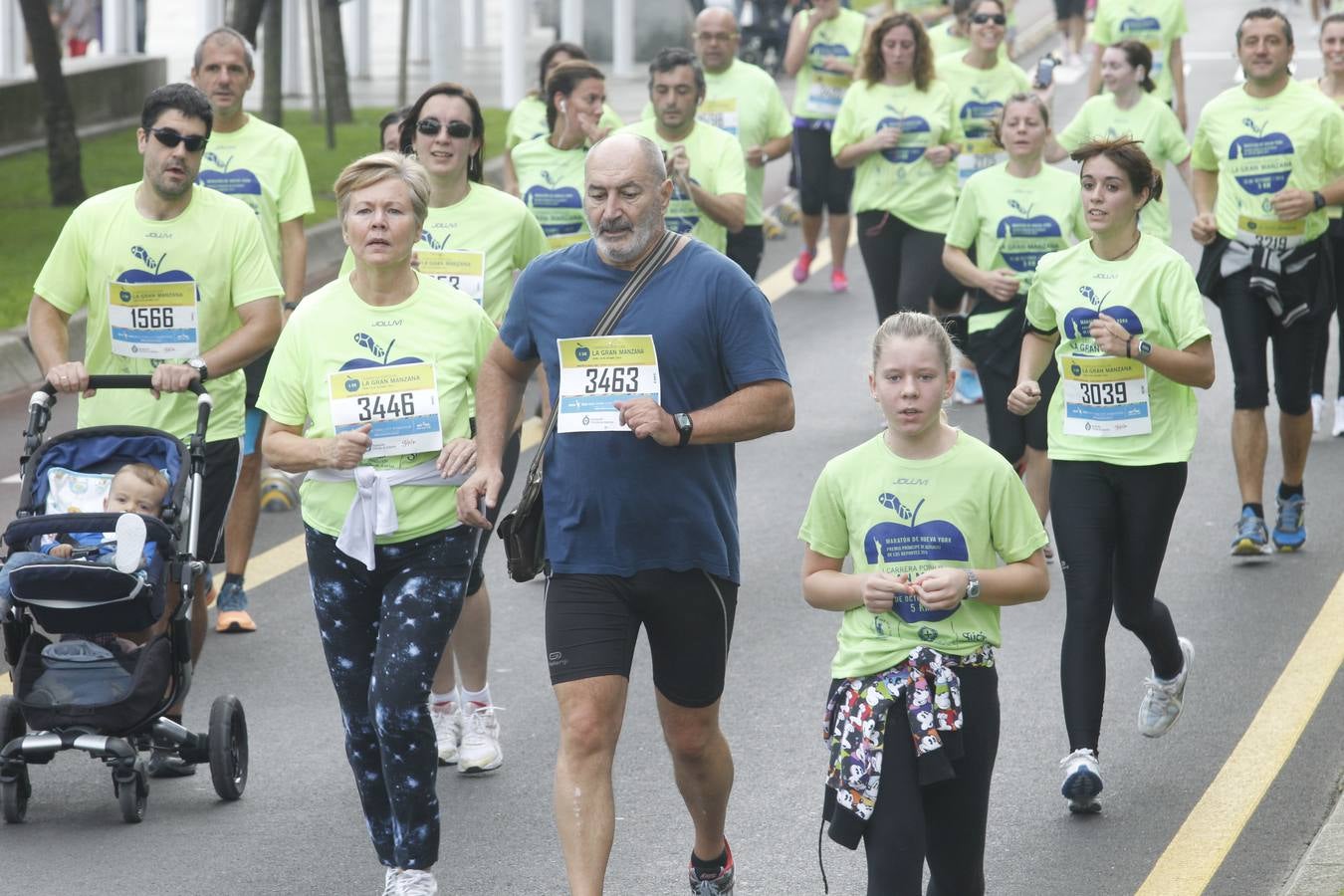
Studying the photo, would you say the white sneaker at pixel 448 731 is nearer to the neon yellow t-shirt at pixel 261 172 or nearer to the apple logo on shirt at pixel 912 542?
the apple logo on shirt at pixel 912 542

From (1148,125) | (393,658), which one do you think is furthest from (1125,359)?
(1148,125)

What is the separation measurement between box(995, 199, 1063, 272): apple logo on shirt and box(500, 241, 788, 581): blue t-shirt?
414cm

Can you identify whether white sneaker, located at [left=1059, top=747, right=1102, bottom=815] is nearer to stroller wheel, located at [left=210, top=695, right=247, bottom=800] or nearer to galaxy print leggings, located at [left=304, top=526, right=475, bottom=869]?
galaxy print leggings, located at [left=304, top=526, right=475, bottom=869]

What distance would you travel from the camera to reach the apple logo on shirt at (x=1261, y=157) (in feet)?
31.5

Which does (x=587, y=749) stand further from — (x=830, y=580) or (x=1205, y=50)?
(x=1205, y=50)

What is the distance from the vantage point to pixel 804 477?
36.4 feet

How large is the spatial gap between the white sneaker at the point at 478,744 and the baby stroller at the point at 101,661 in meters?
0.69

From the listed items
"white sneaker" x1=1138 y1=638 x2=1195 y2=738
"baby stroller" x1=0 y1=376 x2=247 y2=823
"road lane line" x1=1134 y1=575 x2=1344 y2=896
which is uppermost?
"baby stroller" x1=0 y1=376 x2=247 y2=823

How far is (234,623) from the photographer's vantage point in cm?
866

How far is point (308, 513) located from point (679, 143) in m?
5.00

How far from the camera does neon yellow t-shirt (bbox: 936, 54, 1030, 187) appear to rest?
42.1 ft

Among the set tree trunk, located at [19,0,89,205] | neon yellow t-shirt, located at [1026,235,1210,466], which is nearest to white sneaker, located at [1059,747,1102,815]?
neon yellow t-shirt, located at [1026,235,1210,466]

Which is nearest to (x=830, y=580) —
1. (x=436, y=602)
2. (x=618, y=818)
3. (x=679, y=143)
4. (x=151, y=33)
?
(x=436, y=602)

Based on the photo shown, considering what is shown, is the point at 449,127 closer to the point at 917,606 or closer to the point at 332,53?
the point at 917,606
